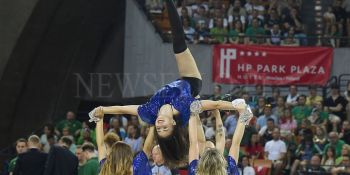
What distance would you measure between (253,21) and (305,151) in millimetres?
5055

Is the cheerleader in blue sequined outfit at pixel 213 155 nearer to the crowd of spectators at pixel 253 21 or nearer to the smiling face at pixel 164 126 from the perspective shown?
the smiling face at pixel 164 126

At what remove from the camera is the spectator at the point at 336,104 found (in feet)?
55.4

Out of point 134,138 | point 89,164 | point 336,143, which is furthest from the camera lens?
point 134,138

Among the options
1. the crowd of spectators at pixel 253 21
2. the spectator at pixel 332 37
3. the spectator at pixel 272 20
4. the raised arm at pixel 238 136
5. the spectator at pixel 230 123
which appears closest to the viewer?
the raised arm at pixel 238 136

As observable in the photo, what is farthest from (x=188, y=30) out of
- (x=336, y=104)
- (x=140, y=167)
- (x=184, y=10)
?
(x=140, y=167)

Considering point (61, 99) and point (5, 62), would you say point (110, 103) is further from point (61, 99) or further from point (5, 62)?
point (5, 62)

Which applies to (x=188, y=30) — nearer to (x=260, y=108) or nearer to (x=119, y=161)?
(x=260, y=108)

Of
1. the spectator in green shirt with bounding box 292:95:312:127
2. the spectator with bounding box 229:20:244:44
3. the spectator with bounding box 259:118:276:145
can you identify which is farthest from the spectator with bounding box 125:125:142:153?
the spectator with bounding box 229:20:244:44

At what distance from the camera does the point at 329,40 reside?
1956cm

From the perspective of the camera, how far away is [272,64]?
62.4 feet

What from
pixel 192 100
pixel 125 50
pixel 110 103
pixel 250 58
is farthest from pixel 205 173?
pixel 110 103

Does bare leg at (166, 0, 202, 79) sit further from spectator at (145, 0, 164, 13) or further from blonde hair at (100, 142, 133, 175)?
spectator at (145, 0, 164, 13)

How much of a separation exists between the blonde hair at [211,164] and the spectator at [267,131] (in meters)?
9.26

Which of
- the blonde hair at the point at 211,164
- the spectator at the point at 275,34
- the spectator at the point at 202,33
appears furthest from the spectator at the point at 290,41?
the blonde hair at the point at 211,164
